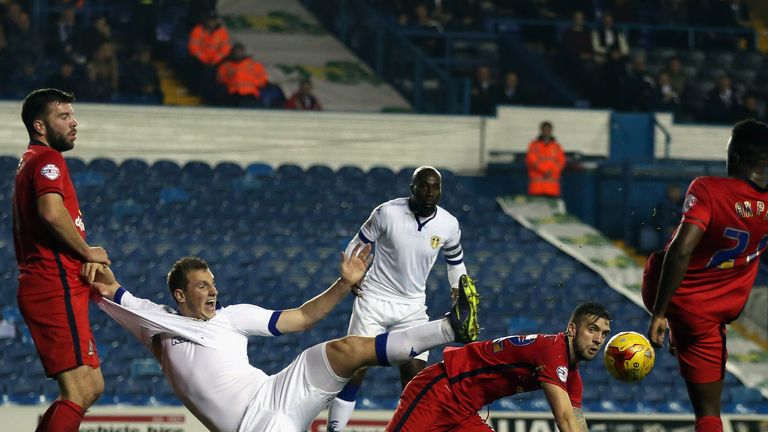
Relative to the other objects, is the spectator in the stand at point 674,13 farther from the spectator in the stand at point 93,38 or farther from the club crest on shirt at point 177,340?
the club crest on shirt at point 177,340

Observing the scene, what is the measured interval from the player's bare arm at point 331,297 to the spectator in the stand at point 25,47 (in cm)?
1198

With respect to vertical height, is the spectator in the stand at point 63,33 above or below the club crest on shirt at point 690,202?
above

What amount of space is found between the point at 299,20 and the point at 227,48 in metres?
3.85

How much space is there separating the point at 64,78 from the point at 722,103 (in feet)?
31.8

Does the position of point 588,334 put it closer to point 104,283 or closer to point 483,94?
point 104,283

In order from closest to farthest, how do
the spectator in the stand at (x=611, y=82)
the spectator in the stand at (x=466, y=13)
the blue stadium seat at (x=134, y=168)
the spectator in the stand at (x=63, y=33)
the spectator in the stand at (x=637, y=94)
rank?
the blue stadium seat at (x=134, y=168) → the spectator in the stand at (x=63, y=33) → the spectator in the stand at (x=637, y=94) → the spectator in the stand at (x=611, y=82) → the spectator in the stand at (x=466, y=13)

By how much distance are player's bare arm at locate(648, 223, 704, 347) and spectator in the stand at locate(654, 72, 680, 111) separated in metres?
13.8

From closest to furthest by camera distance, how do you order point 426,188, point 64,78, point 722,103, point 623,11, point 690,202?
point 690,202 → point 426,188 → point 64,78 → point 722,103 → point 623,11

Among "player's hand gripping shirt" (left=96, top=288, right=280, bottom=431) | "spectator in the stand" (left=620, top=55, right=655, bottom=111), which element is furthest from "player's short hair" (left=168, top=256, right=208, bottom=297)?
"spectator in the stand" (left=620, top=55, right=655, bottom=111)

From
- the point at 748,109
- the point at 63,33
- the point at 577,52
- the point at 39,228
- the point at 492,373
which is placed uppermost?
the point at 63,33

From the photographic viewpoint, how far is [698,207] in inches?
306

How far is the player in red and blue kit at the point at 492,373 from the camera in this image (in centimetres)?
807

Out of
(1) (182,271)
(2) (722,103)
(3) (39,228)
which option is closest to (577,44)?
(2) (722,103)

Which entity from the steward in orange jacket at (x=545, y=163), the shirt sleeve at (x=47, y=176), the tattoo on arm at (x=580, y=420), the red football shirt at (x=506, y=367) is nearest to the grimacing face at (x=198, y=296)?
the shirt sleeve at (x=47, y=176)
